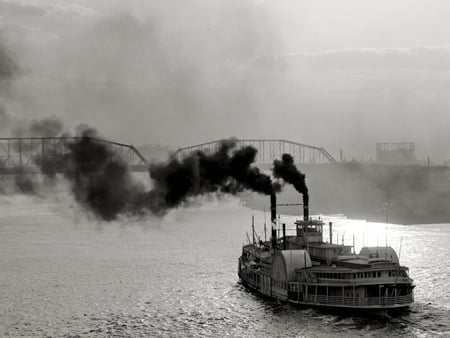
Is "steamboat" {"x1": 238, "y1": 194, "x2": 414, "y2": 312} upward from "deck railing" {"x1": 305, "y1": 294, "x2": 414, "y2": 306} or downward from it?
upward

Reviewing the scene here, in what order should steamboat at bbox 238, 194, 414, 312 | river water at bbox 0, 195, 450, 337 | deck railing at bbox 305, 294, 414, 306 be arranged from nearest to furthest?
river water at bbox 0, 195, 450, 337
deck railing at bbox 305, 294, 414, 306
steamboat at bbox 238, 194, 414, 312

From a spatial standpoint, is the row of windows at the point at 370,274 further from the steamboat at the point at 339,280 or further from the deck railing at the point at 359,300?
the deck railing at the point at 359,300

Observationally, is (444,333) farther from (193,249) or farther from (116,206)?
(193,249)

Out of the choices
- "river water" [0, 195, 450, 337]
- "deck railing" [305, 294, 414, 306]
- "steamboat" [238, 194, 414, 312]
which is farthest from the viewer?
"steamboat" [238, 194, 414, 312]

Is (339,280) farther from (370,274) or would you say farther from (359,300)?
(370,274)

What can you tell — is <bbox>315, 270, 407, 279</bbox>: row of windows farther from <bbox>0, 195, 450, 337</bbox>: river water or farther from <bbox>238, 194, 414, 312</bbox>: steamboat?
<bbox>0, 195, 450, 337</bbox>: river water

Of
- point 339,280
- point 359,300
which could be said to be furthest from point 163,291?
point 359,300

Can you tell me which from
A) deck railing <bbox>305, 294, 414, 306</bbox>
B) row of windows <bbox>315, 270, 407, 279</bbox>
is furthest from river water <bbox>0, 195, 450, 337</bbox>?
row of windows <bbox>315, 270, 407, 279</bbox>

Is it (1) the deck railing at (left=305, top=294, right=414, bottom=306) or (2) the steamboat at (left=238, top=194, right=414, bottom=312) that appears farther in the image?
(2) the steamboat at (left=238, top=194, right=414, bottom=312)
